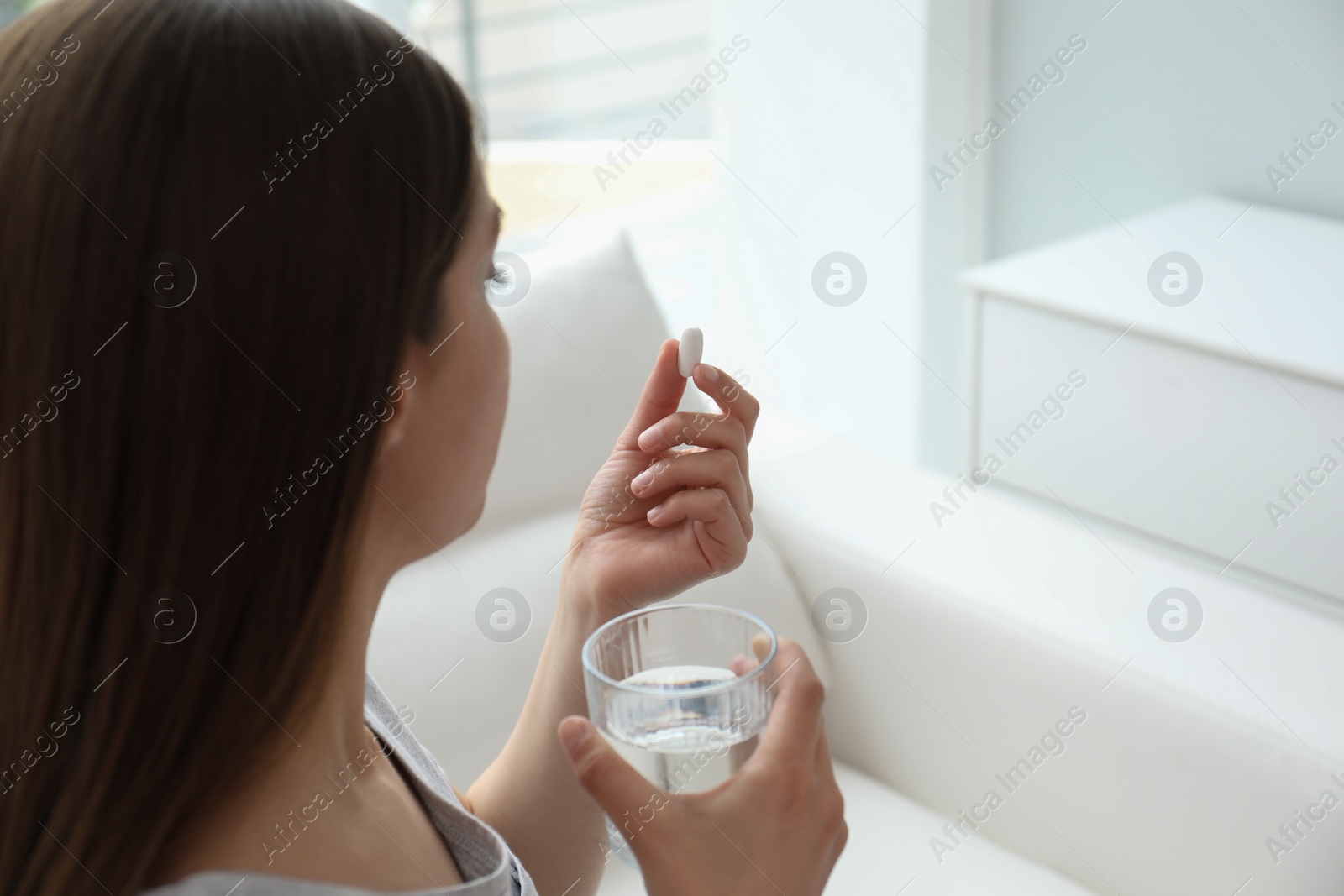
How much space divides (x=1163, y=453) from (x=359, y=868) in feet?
4.46

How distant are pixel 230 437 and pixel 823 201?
80.4 inches

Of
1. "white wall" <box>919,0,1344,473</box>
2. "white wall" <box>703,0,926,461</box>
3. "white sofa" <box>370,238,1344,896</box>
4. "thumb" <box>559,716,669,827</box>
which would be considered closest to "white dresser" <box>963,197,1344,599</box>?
"white wall" <box>919,0,1344,473</box>

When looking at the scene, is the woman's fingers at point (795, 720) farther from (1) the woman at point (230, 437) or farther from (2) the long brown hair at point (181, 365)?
(2) the long brown hair at point (181, 365)

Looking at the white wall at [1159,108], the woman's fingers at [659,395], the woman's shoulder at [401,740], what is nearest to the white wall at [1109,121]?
the white wall at [1159,108]

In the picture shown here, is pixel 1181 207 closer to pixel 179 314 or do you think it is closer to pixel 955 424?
pixel 955 424

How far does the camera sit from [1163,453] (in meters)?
1.67

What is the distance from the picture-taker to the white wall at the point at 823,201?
2.28m

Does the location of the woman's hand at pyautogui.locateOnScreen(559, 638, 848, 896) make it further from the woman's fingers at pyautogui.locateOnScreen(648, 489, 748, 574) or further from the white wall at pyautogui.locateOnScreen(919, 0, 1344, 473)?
the white wall at pyautogui.locateOnScreen(919, 0, 1344, 473)

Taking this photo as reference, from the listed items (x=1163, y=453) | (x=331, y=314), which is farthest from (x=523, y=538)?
(x=1163, y=453)

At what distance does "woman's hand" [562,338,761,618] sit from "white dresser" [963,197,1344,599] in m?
0.94

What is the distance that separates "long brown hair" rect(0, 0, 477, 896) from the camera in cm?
49

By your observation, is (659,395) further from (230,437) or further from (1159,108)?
(1159,108)

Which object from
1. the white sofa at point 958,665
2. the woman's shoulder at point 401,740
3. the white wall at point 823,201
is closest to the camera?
the woman's shoulder at point 401,740

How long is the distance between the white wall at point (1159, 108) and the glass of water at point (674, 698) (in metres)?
1.60
